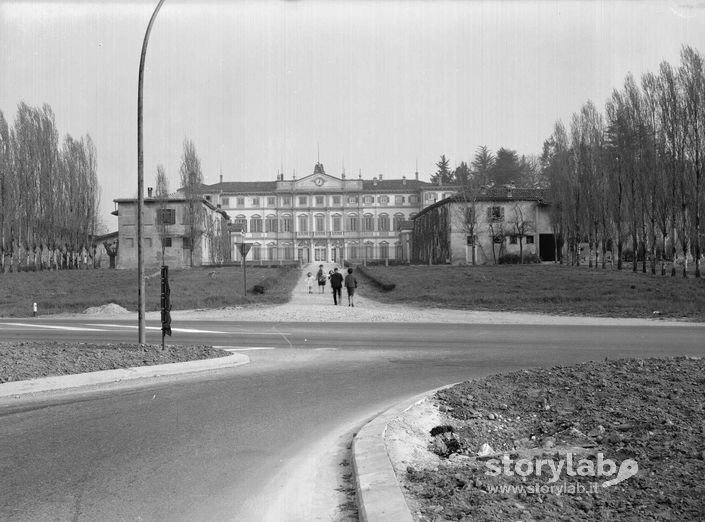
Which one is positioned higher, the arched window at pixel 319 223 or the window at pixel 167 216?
the arched window at pixel 319 223

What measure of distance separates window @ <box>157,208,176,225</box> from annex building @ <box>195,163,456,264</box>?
142 feet

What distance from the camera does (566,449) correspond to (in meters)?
5.60

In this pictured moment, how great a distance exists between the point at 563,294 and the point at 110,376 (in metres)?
25.9

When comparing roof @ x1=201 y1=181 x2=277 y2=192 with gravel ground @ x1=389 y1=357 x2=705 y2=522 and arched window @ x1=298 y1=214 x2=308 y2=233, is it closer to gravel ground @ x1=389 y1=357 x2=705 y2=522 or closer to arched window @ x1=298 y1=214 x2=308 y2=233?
arched window @ x1=298 y1=214 x2=308 y2=233

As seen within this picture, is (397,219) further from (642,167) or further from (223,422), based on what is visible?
(223,422)

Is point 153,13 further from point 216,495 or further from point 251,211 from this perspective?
point 251,211

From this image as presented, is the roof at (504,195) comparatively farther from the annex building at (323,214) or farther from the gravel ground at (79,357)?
the gravel ground at (79,357)

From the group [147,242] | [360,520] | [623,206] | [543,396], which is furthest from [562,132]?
[360,520]

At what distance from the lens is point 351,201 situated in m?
122

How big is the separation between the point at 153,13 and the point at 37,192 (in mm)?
57765

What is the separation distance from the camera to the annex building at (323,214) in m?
Result: 120

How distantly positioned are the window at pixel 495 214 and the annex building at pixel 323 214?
150ft

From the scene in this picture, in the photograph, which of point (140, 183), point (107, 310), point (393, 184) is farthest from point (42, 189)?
point (393, 184)

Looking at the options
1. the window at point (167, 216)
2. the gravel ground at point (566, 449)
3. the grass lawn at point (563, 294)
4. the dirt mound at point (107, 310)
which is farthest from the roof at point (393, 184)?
the gravel ground at point (566, 449)
